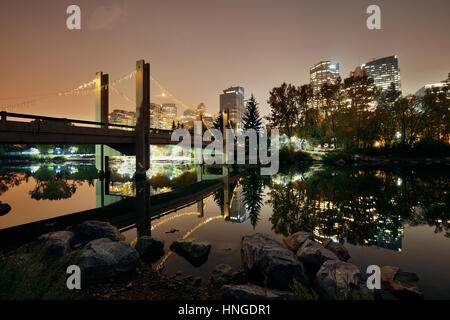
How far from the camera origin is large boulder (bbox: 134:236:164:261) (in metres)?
5.54

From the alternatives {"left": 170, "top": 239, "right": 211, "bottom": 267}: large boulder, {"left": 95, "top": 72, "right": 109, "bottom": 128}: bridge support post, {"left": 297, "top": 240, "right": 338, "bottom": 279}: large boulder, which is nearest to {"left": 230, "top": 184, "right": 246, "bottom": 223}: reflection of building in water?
{"left": 170, "top": 239, "right": 211, "bottom": 267}: large boulder

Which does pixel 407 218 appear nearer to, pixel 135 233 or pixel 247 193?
pixel 247 193

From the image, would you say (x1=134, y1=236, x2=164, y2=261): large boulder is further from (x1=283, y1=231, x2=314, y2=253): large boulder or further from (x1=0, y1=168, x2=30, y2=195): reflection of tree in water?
(x1=0, y1=168, x2=30, y2=195): reflection of tree in water

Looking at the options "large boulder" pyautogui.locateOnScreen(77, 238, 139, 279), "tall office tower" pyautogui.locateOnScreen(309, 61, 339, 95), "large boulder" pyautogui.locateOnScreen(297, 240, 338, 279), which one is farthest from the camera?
"tall office tower" pyautogui.locateOnScreen(309, 61, 339, 95)

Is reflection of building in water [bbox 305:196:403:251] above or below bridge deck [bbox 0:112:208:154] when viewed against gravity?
below

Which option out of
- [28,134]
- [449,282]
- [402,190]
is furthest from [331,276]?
[28,134]

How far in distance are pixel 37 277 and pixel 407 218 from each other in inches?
483

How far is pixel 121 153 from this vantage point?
68.0ft

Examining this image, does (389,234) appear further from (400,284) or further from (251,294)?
(251,294)

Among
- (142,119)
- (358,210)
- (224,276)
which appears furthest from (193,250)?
(142,119)

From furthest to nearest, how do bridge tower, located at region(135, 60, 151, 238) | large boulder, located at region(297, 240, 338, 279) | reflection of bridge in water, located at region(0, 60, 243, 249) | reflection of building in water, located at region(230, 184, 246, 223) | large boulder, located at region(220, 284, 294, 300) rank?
bridge tower, located at region(135, 60, 151, 238) < reflection of building in water, located at region(230, 184, 246, 223) < reflection of bridge in water, located at region(0, 60, 243, 249) < large boulder, located at region(297, 240, 338, 279) < large boulder, located at region(220, 284, 294, 300)

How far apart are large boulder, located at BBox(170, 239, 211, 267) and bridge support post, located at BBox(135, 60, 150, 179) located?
15.6 m

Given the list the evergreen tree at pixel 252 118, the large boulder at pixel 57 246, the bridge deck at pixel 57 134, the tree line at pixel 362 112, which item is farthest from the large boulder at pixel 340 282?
the evergreen tree at pixel 252 118

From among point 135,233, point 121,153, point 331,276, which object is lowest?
point 135,233
